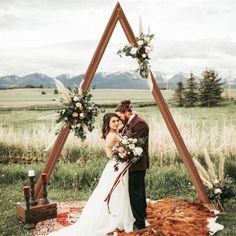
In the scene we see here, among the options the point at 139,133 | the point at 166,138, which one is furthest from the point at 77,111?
the point at 166,138

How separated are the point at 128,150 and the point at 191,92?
582 cm

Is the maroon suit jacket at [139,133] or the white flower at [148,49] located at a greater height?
the white flower at [148,49]

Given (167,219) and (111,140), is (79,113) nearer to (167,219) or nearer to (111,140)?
(111,140)

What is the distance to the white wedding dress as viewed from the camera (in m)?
5.25

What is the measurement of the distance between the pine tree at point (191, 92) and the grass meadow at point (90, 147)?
289 millimetres

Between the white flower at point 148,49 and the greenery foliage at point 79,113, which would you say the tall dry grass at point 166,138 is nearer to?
the greenery foliage at point 79,113

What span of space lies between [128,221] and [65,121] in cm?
163

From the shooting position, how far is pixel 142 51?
5.90 meters

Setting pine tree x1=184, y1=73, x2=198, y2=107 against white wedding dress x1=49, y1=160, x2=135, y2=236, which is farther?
pine tree x1=184, y1=73, x2=198, y2=107

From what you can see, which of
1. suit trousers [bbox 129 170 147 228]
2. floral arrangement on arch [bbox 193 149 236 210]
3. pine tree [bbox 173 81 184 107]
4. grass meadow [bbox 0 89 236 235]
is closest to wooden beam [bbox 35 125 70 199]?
grass meadow [bbox 0 89 236 235]

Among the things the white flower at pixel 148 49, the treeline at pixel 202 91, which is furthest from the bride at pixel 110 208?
the treeline at pixel 202 91

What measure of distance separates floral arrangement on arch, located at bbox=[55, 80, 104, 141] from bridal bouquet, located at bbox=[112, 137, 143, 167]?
2.13 ft

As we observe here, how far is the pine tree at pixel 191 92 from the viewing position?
10.4m

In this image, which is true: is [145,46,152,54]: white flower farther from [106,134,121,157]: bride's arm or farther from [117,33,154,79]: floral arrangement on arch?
[106,134,121,157]: bride's arm
